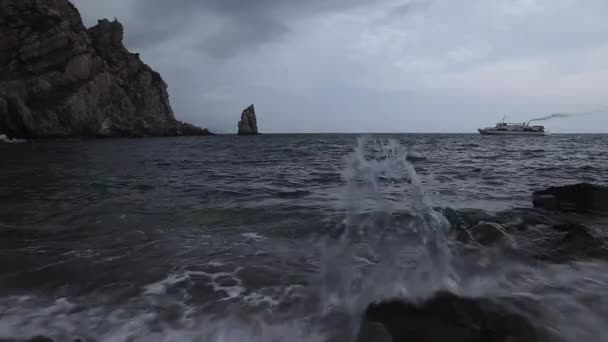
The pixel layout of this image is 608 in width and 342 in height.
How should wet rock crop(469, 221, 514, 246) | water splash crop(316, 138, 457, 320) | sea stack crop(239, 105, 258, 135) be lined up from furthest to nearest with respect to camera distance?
sea stack crop(239, 105, 258, 135)
wet rock crop(469, 221, 514, 246)
water splash crop(316, 138, 457, 320)

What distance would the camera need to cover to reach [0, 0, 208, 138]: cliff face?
60.6m

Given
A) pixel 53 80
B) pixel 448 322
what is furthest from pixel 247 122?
pixel 448 322

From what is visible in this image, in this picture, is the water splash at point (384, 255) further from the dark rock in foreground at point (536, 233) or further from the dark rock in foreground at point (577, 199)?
the dark rock in foreground at point (577, 199)

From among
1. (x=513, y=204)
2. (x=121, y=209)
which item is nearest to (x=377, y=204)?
(x=513, y=204)

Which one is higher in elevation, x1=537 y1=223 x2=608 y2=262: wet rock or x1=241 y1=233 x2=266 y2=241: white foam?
x1=537 y1=223 x2=608 y2=262: wet rock

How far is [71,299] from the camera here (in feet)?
12.2

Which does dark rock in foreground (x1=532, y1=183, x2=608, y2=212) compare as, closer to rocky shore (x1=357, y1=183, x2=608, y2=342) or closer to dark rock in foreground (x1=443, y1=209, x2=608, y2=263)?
rocky shore (x1=357, y1=183, x2=608, y2=342)

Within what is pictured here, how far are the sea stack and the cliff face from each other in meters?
56.5

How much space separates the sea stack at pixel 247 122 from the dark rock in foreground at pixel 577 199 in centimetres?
13984

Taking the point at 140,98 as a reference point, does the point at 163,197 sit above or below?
below

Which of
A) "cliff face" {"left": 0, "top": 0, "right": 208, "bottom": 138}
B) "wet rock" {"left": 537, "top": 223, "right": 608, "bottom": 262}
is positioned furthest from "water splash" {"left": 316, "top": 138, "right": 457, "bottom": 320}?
"cliff face" {"left": 0, "top": 0, "right": 208, "bottom": 138}

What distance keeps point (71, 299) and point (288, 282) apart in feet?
8.25

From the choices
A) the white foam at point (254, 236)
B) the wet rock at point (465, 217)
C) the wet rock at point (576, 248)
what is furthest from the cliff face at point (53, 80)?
the wet rock at point (576, 248)

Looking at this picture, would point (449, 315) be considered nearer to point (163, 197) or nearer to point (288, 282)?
point (288, 282)
